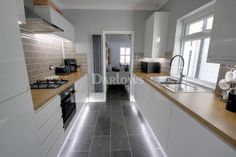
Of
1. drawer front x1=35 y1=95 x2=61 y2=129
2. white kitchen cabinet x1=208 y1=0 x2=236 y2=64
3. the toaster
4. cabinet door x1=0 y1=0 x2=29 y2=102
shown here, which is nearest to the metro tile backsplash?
the toaster

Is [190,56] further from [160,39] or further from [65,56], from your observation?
[65,56]

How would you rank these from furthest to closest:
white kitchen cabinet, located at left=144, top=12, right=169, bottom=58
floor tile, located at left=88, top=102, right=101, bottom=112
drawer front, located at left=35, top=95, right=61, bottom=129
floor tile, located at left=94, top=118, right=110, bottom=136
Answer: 1. floor tile, located at left=88, top=102, right=101, bottom=112
2. white kitchen cabinet, located at left=144, top=12, right=169, bottom=58
3. floor tile, located at left=94, top=118, right=110, bottom=136
4. drawer front, located at left=35, top=95, right=61, bottom=129

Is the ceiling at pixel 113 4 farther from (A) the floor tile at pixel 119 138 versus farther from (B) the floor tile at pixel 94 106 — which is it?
(A) the floor tile at pixel 119 138

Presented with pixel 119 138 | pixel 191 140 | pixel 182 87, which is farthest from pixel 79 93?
pixel 191 140

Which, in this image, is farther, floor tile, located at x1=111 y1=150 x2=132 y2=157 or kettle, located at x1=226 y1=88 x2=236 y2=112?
floor tile, located at x1=111 y1=150 x2=132 y2=157

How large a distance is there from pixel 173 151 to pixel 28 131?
137 centimetres

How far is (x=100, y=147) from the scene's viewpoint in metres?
1.80

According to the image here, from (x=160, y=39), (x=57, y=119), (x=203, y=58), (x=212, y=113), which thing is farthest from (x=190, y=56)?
(x=57, y=119)

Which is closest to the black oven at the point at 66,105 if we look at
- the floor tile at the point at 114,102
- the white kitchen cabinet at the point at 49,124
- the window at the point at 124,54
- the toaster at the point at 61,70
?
the white kitchen cabinet at the point at 49,124

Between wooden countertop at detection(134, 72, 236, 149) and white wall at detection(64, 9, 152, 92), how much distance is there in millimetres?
2441

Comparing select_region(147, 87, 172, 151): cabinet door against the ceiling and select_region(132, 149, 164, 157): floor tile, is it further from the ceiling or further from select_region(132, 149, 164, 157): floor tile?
the ceiling

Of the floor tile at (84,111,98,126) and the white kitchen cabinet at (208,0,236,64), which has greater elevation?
the white kitchen cabinet at (208,0,236,64)

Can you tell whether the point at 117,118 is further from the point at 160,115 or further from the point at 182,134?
the point at 182,134

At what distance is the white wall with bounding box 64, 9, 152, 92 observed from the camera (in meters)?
3.08
